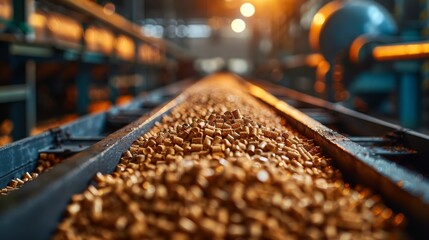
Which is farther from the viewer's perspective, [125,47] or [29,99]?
[125,47]

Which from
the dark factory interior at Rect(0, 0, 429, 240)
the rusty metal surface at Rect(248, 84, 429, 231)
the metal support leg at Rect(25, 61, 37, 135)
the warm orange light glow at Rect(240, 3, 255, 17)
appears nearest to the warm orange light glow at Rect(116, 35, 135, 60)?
the warm orange light glow at Rect(240, 3, 255, 17)

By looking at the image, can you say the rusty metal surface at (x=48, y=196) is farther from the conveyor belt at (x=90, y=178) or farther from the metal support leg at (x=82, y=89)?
the metal support leg at (x=82, y=89)

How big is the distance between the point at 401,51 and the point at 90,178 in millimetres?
3645

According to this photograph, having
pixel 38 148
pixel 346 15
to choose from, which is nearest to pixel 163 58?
pixel 346 15

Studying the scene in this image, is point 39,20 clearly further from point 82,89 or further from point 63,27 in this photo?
point 82,89

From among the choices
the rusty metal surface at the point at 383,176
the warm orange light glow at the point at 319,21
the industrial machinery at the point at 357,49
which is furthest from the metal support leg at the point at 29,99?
the warm orange light glow at the point at 319,21

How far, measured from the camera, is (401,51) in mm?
4223

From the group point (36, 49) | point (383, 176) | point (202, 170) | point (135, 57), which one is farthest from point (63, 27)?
point (383, 176)

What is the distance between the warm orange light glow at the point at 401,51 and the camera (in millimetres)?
3845

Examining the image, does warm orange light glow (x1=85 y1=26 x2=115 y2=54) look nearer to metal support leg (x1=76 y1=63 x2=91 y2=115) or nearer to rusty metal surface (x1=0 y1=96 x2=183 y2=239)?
metal support leg (x1=76 y1=63 x2=91 y2=115)

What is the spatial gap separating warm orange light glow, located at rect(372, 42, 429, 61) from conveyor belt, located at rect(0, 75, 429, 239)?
2311 millimetres

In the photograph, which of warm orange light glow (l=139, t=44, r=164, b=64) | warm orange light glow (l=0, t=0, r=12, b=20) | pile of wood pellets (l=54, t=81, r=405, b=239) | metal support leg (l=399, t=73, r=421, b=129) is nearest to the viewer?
pile of wood pellets (l=54, t=81, r=405, b=239)

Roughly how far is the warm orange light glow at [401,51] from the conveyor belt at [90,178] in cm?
231

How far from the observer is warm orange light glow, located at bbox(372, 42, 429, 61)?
3845 mm
